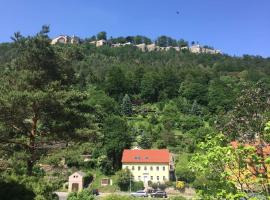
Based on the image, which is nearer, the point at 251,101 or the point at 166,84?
the point at 251,101

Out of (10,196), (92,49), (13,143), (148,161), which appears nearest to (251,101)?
(10,196)

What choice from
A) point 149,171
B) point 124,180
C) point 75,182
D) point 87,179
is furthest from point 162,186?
point 75,182

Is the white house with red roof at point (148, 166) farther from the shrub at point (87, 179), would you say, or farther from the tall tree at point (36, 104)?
the tall tree at point (36, 104)

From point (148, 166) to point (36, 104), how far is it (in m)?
48.3

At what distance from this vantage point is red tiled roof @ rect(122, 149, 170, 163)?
66787 mm

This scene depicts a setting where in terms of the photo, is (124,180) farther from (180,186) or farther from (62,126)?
(62,126)

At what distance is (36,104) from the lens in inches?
822

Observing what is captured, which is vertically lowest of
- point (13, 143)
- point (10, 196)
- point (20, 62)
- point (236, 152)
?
point (10, 196)

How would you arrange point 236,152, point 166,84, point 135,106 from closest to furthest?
1. point 236,152
2. point 135,106
3. point 166,84

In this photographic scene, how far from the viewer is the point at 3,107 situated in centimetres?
2011

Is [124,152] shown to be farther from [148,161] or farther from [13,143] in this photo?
[13,143]

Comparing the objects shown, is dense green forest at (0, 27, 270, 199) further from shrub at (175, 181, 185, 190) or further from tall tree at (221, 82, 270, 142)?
shrub at (175, 181, 185, 190)

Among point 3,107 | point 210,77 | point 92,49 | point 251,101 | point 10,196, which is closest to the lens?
point 251,101

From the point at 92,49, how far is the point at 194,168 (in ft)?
602
